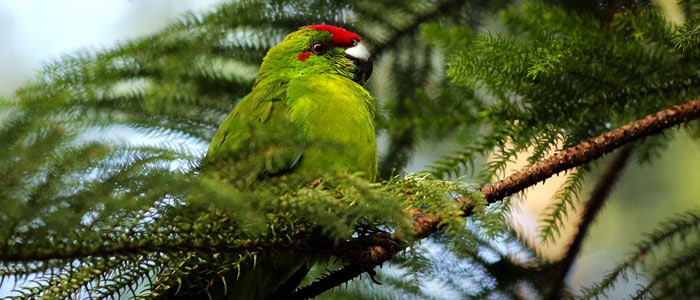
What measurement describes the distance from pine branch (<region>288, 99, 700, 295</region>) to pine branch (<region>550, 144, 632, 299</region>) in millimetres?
603

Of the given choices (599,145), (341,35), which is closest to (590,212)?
(599,145)

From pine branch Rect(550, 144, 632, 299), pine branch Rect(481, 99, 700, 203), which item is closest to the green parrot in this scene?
pine branch Rect(481, 99, 700, 203)

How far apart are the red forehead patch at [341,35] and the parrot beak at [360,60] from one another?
18 mm

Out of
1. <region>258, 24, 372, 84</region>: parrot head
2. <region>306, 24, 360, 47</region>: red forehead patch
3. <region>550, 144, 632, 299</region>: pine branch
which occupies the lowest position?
<region>550, 144, 632, 299</region>: pine branch

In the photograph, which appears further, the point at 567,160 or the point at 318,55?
the point at 318,55

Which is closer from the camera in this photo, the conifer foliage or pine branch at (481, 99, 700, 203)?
the conifer foliage

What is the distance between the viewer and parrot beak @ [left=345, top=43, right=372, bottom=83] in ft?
6.50

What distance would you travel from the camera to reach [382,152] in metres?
2.05

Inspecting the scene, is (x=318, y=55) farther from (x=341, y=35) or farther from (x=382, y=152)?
(x=382, y=152)

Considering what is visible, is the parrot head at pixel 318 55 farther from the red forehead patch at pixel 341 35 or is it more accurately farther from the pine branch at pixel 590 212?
the pine branch at pixel 590 212

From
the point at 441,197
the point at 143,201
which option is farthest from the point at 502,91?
the point at 143,201

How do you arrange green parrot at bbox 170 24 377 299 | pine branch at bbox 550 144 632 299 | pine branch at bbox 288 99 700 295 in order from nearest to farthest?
1. green parrot at bbox 170 24 377 299
2. pine branch at bbox 288 99 700 295
3. pine branch at bbox 550 144 632 299

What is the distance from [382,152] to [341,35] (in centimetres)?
37

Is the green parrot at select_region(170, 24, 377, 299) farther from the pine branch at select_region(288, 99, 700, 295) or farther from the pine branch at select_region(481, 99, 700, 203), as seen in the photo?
the pine branch at select_region(481, 99, 700, 203)
